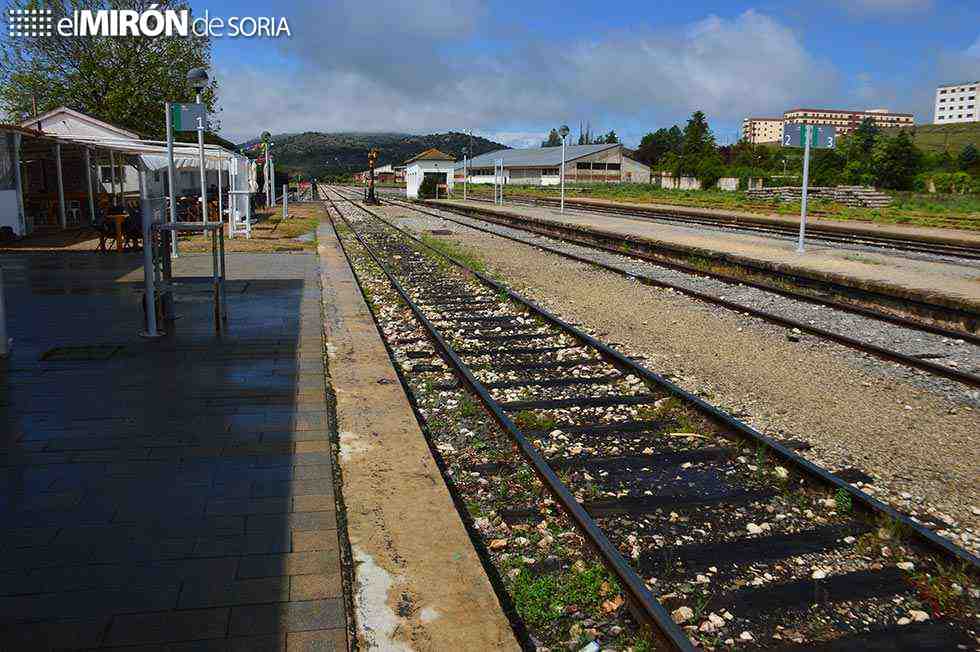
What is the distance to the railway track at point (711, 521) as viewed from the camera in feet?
11.4

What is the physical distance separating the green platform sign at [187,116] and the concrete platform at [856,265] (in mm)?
9849

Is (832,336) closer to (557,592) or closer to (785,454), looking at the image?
(785,454)

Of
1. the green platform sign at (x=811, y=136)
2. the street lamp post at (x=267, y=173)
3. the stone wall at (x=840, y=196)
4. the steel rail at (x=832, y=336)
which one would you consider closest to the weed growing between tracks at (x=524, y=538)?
the steel rail at (x=832, y=336)

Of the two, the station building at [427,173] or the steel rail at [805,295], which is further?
the station building at [427,173]

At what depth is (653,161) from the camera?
12388 centimetres

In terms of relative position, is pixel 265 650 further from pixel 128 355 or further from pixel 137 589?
pixel 128 355

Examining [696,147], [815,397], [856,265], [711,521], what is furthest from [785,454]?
[696,147]

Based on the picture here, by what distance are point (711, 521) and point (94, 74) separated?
41844 millimetres

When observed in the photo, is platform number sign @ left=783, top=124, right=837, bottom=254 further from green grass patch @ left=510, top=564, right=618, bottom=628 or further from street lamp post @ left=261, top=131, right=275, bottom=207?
street lamp post @ left=261, top=131, right=275, bottom=207

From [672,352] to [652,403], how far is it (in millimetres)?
2031

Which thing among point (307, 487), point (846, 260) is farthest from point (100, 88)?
point (307, 487)

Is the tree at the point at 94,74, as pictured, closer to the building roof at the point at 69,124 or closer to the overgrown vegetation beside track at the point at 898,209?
the building roof at the point at 69,124

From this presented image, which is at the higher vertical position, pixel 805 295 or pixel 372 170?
pixel 372 170

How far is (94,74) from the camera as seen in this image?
128 ft
